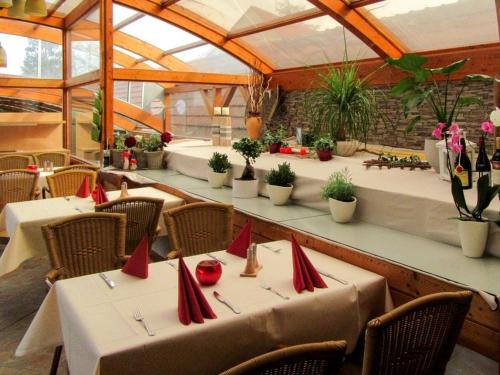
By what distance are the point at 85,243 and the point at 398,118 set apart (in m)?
4.57

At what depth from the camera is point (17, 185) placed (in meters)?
5.09

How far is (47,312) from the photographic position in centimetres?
231

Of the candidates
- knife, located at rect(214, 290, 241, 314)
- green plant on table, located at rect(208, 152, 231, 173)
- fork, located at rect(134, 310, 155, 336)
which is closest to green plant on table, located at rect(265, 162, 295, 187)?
green plant on table, located at rect(208, 152, 231, 173)

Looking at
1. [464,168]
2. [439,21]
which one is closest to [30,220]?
[464,168]

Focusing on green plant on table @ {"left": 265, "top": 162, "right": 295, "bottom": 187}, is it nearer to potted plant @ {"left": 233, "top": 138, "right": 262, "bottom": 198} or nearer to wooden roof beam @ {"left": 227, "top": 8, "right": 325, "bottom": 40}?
potted plant @ {"left": 233, "top": 138, "right": 262, "bottom": 198}

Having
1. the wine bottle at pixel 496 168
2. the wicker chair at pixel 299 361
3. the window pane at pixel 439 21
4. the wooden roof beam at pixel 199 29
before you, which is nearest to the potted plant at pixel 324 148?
the wine bottle at pixel 496 168

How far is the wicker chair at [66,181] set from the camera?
4805 mm

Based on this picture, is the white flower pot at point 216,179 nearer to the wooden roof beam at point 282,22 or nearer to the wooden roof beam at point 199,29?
the wooden roof beam at point 282,22

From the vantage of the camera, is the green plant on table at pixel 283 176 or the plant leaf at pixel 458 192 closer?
the plant leaf at pixel 458 192

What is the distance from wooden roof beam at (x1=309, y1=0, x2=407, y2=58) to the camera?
5.31 meters

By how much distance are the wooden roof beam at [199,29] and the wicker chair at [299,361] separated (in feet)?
21.0

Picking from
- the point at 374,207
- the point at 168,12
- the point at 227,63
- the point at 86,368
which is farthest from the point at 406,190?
the point at 227,63

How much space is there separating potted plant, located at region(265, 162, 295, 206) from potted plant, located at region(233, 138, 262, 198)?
28 cm

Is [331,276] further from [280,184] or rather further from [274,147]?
[274,147]
